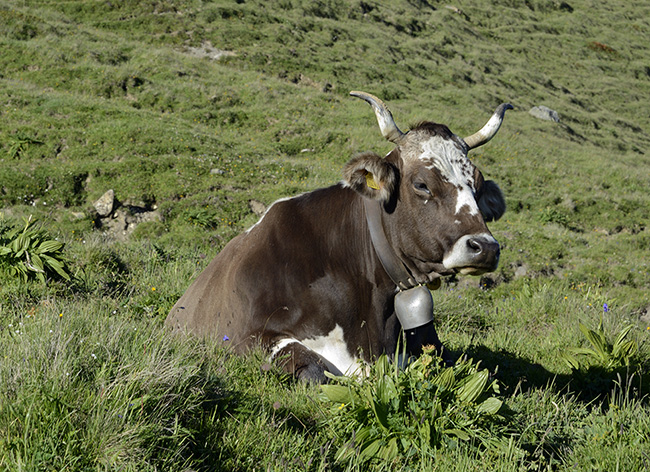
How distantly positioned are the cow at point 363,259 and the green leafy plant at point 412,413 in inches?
35.9

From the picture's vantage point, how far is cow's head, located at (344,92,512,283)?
400 cm

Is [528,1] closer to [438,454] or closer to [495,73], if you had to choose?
[495,73]

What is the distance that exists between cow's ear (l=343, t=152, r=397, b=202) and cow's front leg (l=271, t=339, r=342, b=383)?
4.28 ft

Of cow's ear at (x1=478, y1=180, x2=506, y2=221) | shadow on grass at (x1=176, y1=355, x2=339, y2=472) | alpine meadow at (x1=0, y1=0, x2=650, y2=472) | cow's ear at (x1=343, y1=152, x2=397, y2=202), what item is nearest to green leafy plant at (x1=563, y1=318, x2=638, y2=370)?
alpine meadow at (x1=0, y1=0, x2=650, y2=472)

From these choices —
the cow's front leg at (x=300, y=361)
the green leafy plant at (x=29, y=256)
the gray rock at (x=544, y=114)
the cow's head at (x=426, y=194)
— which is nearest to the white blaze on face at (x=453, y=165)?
the cow's head at (x=426, y=194)

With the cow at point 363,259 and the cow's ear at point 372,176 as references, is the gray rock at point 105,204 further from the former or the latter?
the cow's ear at point 372,176

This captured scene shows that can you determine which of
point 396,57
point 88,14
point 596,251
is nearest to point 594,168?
point 596,251

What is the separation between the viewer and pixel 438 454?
296cm

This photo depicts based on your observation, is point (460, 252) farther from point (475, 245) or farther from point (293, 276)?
point (293, 276)

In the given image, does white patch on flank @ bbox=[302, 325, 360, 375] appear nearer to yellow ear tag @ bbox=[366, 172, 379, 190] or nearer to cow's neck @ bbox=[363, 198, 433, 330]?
cow's neck @ bbox=[363, 198, 433, 330]

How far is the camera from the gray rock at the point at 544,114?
38.9 metres

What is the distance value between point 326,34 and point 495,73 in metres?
17.3

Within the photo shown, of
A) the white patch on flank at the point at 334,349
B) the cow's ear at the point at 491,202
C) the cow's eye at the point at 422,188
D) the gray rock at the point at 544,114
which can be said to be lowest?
the gray rock at the point at 544,114

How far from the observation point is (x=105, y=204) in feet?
45.9
